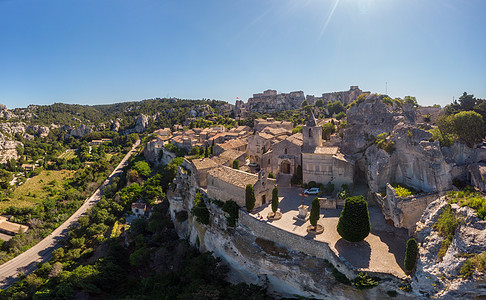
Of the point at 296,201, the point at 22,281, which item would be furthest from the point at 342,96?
the point at 22,281

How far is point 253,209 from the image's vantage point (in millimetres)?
24094

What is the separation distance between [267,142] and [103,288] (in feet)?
88.8

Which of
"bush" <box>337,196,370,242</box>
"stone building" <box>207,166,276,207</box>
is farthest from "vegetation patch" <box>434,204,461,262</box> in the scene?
"stone building" <box>207,166,276,207</box>

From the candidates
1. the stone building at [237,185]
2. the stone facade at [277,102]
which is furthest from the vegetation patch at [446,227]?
the stone facade at [277,102]

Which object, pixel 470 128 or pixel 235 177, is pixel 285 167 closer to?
pixel 235 177

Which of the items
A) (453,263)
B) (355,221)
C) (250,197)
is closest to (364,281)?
(355,221)

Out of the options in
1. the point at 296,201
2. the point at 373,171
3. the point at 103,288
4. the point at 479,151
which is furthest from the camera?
the point at 103,288

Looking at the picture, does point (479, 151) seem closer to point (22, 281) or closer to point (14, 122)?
point (22, 281)

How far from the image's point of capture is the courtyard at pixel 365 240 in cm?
1655

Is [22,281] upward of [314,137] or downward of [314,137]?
downward

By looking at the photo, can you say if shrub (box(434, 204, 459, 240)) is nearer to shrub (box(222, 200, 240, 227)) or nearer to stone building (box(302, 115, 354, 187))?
stone building (box(302, 115, 354, 187))

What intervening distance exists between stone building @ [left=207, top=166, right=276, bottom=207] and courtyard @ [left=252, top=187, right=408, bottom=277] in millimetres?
1346

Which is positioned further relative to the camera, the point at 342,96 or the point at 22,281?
the point at 342,96

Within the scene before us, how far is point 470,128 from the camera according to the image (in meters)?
19.7
